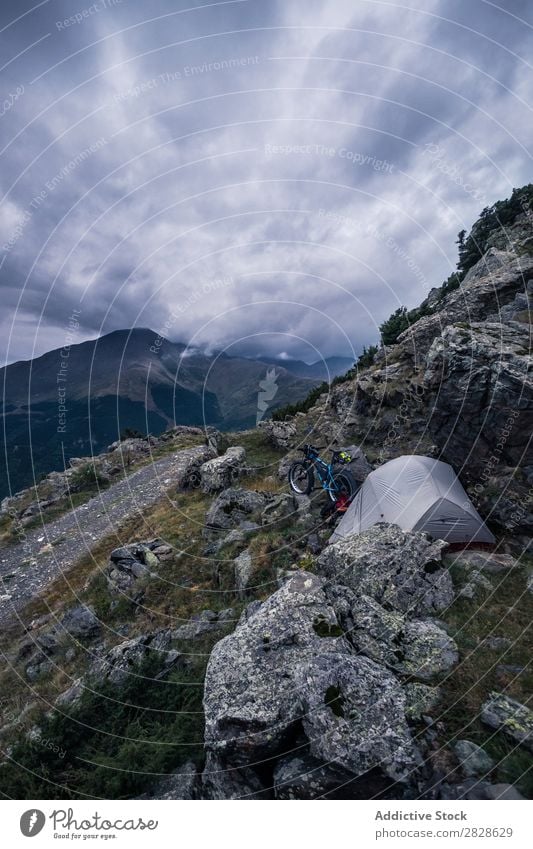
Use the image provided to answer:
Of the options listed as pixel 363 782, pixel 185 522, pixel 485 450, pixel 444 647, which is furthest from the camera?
pixel 185 522

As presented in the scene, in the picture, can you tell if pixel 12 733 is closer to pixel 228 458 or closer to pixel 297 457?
pixel 228 458

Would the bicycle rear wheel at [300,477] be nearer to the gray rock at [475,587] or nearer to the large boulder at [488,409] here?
the large boulder at [488,409]

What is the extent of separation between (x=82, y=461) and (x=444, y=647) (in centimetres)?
4503

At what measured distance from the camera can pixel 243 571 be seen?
12484 millimetres

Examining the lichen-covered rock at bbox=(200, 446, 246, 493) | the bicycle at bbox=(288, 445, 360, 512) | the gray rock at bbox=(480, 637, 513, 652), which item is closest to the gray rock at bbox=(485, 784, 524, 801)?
the gray rock at bbox=(480, 637, 513, 652)

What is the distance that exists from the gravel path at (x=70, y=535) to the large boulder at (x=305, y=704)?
16.1 meters

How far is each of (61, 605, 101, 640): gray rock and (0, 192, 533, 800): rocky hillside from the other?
64 millimetres

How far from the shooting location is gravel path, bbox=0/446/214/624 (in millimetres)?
18609

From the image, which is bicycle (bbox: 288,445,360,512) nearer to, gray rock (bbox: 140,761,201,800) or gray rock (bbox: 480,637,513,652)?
gray rock (bbox: 480,637,513,652)

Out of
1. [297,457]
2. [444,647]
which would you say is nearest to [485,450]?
[444,647]

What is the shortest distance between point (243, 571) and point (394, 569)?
5883mm

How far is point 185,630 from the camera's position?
34.9 feet

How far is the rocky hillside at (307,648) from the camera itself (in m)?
5.31

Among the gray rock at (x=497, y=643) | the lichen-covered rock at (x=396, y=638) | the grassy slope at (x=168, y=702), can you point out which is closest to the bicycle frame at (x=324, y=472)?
the grassy slope at (x=168, y=702)
